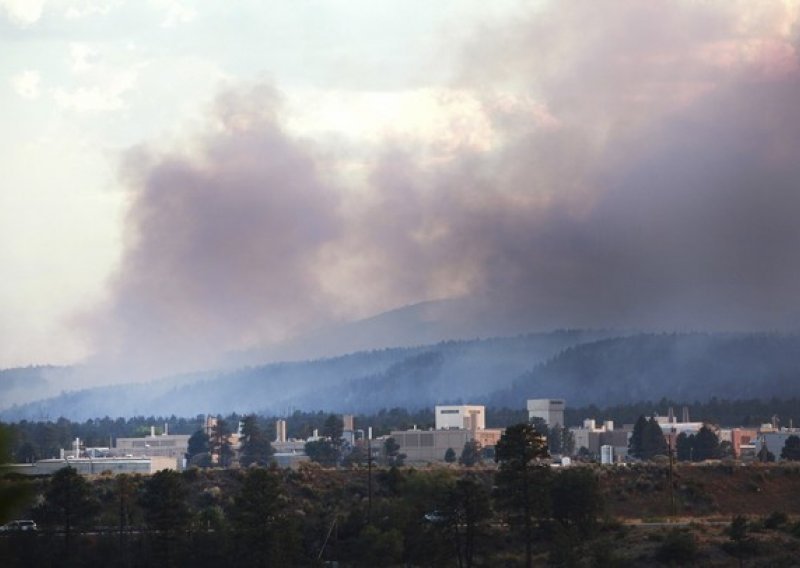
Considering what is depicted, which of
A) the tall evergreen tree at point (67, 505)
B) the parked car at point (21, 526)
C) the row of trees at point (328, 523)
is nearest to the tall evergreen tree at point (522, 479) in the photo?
the row of trees at point (328, 523)

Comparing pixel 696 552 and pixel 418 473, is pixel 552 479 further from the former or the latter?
pixel 418 473

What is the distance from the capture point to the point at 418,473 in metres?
132

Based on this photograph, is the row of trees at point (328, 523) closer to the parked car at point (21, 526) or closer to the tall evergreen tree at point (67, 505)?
the tall evergreen tree at point (67, 505)

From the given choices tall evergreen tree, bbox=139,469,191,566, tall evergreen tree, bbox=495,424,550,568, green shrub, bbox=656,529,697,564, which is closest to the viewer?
tall evergreen tree, bbox=139,469,191,566

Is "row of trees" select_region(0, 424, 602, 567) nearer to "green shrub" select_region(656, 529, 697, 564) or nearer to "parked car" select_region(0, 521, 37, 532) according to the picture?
"parked car" select_region(0, 521, 37, 532)

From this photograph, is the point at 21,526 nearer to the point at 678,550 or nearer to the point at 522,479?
the point at 522,479

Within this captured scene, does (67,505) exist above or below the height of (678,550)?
above

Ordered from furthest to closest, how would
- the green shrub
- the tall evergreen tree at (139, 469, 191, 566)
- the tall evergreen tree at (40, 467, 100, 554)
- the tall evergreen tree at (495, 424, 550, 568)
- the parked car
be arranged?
the tall evergreen tree at (40, 467, 100, 554)
the parked car
the tall evergreen tree at (495, 424, 550, 568)
the green shrub
the tall evergreen tree at (139, 469, 191, 566)

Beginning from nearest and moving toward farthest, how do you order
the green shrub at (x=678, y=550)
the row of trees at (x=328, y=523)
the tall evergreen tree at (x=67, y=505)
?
the row of trees at (x=328, y=523)
the green shrub at (x=678, y=550)
the tall evergreen tree at (x=67, y=505)

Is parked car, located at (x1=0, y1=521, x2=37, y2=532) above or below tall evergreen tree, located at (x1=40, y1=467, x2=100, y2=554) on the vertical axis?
below

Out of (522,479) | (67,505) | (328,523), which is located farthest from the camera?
(328,523)

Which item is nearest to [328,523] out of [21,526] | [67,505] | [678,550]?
[67,505]

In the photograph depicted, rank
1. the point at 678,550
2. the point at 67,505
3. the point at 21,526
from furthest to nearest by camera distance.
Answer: the point at 67,505 → the point at 21,526 → the point at 678,550

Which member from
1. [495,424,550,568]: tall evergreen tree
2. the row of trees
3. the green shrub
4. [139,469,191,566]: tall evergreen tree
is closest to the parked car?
the row of trees
